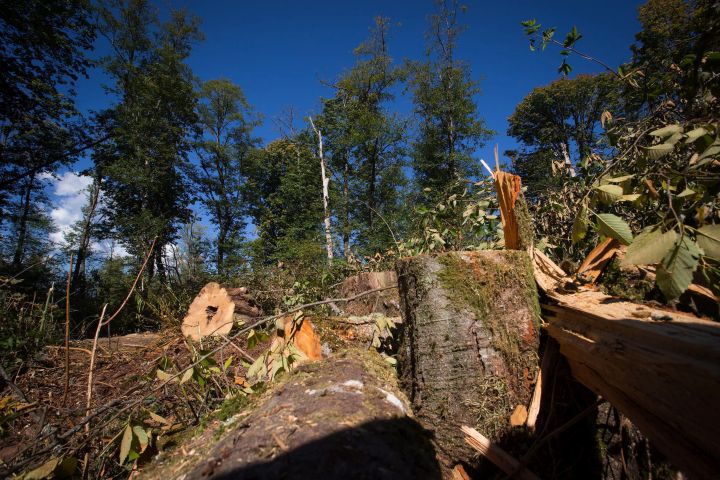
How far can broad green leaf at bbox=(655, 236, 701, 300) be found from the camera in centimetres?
68

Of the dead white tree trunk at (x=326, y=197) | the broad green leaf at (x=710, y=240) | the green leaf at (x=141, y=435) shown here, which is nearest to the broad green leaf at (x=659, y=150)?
the broad green leaf at (x=710, y=240)

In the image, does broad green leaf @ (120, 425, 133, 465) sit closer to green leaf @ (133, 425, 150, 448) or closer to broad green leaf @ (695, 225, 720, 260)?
green leaf @ (133, 425, 150, 448)

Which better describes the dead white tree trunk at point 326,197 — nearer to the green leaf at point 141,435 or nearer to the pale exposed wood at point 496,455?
the green leaf at point 141,435

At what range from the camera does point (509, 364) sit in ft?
4.78

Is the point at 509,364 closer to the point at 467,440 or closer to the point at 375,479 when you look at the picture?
the point at 467,440

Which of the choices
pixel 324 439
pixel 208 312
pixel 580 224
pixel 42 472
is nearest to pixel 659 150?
pixel 580 224

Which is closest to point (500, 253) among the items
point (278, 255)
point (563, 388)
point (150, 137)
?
point (563, 388)

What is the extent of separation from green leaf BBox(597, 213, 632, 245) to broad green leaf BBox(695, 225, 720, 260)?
0.21m

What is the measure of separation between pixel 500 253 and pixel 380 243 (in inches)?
582

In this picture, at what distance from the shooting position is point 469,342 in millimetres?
1517

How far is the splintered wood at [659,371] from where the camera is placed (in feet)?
2.00

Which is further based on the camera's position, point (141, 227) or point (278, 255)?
point (278, 255)

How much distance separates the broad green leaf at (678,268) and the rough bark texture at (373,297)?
191cm

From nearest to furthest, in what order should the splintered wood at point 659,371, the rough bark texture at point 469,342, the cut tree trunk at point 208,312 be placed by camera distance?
1. the splintered wood at point 659,371
2. the rough bark texture at point 469,342
3. the cut tree trunk at point 208,312
